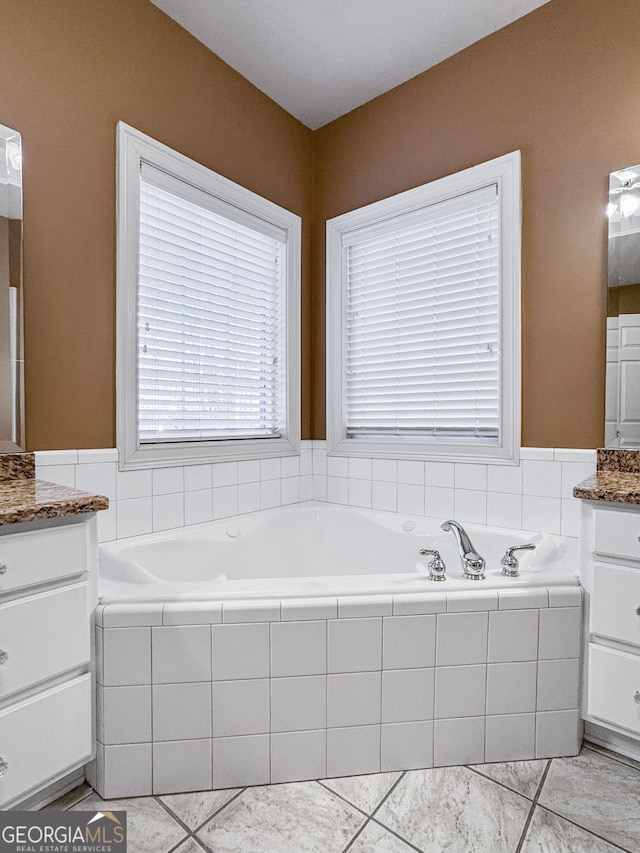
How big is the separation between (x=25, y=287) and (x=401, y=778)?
1960 millimetres

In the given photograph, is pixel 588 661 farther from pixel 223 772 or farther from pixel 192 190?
pixel 192 190

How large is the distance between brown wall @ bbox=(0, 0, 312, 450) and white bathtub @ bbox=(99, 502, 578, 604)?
0.54 m

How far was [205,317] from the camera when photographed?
2.31 meters

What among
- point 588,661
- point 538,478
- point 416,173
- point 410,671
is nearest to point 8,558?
point 410,671

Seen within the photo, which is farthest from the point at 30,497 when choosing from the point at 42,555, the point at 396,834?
the point at 396,834

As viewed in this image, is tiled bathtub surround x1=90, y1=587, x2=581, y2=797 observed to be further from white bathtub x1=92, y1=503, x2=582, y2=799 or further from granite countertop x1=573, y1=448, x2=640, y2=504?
granite countertop x1=573, y1=448, x2=640, y2=504

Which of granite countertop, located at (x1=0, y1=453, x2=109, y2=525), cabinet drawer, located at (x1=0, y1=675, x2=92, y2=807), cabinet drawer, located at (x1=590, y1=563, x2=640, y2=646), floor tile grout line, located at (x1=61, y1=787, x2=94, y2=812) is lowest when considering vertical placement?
floor tile grout line, located at (x1=61, y1=787, x2=94, y2=812)

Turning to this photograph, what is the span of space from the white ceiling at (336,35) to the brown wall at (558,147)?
121mm

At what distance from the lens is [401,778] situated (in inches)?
55.9

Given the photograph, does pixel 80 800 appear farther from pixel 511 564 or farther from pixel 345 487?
pixel 345 487

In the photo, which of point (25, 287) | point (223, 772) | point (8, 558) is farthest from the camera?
point (25, 287)

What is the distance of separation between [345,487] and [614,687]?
61.1 inches

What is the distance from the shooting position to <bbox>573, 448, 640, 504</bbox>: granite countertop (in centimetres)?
142

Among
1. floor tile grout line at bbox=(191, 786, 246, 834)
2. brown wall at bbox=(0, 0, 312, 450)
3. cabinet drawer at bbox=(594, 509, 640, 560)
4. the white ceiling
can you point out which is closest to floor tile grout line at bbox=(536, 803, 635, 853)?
cabinet drawer at bbox=(594, 509, 640, 560)
